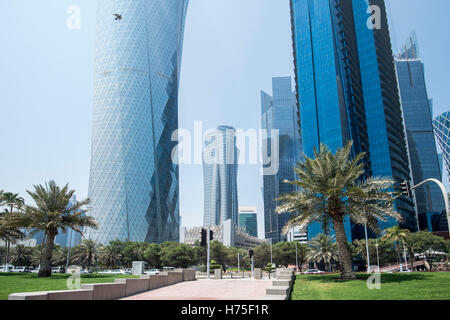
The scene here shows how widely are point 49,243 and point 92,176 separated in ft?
292

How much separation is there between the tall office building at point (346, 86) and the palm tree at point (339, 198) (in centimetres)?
8729

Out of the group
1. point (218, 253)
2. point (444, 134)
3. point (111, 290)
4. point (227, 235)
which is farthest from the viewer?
point (227, 235)

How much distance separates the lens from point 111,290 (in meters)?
12.0

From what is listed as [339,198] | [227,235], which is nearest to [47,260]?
[339,198]

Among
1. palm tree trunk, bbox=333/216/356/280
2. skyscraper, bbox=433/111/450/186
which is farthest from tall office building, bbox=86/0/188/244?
skyscraper, bbox=433/111/450/186

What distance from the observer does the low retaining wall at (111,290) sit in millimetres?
8299

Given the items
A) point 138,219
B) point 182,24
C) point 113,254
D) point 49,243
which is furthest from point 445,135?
point 49,243

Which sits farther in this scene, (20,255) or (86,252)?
(20,255)

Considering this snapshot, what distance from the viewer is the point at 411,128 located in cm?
18538

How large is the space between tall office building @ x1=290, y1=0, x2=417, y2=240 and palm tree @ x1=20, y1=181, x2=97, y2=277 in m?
86.2

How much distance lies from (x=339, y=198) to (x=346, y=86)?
108m

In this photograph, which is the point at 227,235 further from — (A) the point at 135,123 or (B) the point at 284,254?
(B) the point at 284,254

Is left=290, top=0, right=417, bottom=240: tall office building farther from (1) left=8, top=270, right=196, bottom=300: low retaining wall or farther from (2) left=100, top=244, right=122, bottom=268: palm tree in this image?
(1) left=8, top=270, right=196, bottom=300: low retaining wall
